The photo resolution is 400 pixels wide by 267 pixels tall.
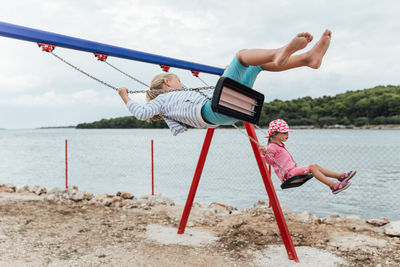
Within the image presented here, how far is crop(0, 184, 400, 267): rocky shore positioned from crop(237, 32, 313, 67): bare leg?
294cm

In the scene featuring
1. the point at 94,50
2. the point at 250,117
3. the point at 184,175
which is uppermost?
the point at 94,50

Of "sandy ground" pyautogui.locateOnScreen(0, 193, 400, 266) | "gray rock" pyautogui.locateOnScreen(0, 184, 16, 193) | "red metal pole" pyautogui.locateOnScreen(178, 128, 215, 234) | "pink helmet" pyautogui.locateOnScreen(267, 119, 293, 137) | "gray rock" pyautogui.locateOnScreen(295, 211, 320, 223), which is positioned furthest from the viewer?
"gray rock" pyautogui.locateOnScreen(0, 184, 16, 193)

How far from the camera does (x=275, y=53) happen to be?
2.33 m

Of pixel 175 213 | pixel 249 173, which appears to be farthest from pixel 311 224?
pixel 249 173

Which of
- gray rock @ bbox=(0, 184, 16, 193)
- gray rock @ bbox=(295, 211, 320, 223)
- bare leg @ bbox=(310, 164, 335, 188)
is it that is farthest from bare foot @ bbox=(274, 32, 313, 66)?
gray rock @ bbox=(0, 184, 16, 193)

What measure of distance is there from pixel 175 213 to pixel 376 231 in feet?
11.4

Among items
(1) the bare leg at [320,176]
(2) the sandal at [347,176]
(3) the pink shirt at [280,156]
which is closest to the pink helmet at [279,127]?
(3) the pink shirt at [280,156]

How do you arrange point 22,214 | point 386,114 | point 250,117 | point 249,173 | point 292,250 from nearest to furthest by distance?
point 250,117 < point 292,250 < point 22,214 < point 249,173 < point 386,114

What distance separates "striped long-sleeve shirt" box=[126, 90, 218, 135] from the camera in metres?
2.93

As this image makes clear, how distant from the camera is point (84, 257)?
473 centimetres

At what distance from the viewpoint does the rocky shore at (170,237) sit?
4.63 meters

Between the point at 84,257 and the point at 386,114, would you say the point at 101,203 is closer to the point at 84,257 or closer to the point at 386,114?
the point at 84,257

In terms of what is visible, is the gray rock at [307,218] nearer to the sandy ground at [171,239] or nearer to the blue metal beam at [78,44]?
the sandy ground at [171,239]

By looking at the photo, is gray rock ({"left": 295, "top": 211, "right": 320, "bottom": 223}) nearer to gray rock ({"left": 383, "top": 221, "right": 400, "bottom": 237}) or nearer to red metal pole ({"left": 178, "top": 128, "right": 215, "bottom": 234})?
gray rock ({"left": 383, "top": 221, "right": 400, "bottom": 237})
